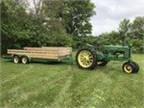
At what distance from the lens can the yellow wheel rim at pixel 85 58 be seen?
32.4ft

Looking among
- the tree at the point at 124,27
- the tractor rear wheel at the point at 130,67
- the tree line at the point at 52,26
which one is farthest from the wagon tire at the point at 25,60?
the tree at the point at 124,27

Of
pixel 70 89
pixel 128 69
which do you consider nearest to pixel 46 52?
pixel 128 69

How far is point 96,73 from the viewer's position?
912 cm

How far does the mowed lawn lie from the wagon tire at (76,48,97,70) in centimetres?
37

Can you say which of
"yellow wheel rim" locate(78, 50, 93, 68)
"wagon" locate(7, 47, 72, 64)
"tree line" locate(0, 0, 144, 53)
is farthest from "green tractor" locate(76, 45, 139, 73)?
"wagon" locate(7, 47, 72, 64)

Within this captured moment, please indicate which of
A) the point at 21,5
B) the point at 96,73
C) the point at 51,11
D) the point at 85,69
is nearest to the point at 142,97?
the point at 96,73

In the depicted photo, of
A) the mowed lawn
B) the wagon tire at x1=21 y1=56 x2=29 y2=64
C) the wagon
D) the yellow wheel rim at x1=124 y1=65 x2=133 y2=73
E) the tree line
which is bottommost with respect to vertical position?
the mowed lawn

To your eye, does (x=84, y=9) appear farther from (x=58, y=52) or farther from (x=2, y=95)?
(x=2, y=95)

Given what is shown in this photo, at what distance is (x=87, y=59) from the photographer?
992 cm

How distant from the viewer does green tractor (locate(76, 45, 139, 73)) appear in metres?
9.57

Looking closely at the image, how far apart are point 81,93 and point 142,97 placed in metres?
1.39

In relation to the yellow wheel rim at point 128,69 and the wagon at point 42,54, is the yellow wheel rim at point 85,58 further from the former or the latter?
the wagon at point 42,54

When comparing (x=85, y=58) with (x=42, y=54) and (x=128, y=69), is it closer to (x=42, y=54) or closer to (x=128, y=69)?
(x=128, y=69)

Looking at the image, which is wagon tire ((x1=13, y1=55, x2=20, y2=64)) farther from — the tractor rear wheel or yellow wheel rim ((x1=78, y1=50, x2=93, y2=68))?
the tractor rear wheel
